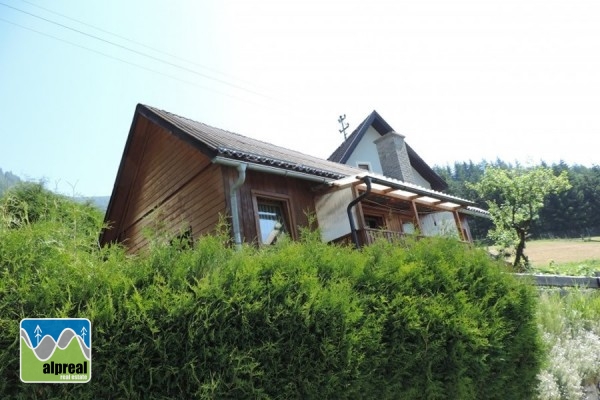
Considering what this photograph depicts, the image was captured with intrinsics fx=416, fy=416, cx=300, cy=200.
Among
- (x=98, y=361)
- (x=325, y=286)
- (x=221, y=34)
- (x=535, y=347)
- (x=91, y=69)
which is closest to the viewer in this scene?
(x=98, y=361)

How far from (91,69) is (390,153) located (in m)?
13.2

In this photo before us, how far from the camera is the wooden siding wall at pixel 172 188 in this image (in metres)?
9.73

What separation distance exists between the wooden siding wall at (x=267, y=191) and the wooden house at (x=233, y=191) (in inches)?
0.9

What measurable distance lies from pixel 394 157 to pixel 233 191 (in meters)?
11.6

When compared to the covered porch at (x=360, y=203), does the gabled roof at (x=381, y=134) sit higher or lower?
higher

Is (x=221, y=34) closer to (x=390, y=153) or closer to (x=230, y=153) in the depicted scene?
(x=230, y=153)

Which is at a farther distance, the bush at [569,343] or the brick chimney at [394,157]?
the brick chimney at [394,157]

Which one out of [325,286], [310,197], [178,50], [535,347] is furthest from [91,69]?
[535,347]

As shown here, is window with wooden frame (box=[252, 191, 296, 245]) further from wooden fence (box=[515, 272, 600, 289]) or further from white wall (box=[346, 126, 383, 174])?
white wall (box=[346, 126, 383, 174])

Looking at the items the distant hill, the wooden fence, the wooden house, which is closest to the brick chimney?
the wooden house

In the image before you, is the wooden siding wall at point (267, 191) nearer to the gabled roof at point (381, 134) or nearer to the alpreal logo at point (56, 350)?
the alpreal logo at point (56, 350)

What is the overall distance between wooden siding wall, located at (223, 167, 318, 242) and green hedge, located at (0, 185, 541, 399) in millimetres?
4444

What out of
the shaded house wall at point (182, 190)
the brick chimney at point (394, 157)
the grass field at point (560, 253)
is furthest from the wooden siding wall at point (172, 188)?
the grass field at point (560, 253)

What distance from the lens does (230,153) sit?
8641 millimetres
